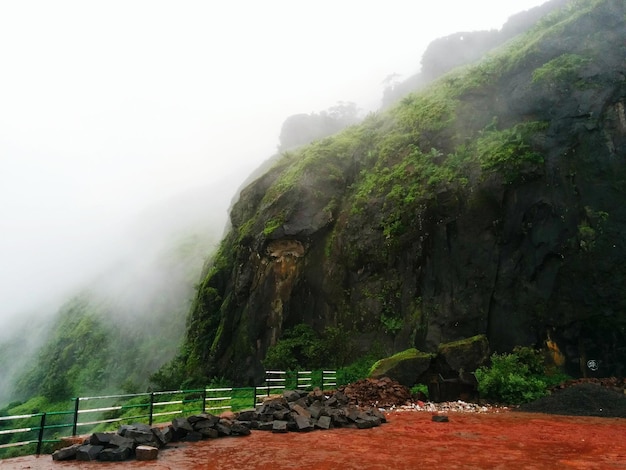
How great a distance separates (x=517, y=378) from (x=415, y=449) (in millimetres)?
8437

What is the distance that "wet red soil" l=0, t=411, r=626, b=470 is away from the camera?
285 inches

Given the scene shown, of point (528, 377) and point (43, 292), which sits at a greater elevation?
point (43, 292)

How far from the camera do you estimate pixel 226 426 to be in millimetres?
10562

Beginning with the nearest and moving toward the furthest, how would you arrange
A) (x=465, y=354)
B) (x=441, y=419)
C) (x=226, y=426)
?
(x=226, y=426)
(x=441, y=419)
(x=465, y=354)

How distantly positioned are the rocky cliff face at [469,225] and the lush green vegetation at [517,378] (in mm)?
1000

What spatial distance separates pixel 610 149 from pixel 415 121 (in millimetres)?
10796

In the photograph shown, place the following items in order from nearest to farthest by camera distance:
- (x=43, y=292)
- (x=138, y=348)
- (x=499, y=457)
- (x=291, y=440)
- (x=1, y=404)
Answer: (x=499, y=457), (x=291, y=440), (x=138, y=348), (x=1, y=404), (x=43, y=292)

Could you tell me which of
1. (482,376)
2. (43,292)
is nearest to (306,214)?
(482,376)

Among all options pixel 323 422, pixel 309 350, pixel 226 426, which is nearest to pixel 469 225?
pixel 309 350

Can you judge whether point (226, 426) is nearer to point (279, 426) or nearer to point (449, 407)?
point (279, 426)

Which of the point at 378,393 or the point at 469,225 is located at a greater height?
the point at 469,225

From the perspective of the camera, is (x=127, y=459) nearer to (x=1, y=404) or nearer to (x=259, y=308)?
(x=259, y=308)

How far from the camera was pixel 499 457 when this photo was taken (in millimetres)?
7551

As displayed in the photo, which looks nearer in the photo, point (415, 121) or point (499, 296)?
point (499, 296)
